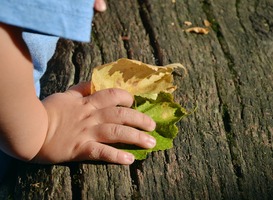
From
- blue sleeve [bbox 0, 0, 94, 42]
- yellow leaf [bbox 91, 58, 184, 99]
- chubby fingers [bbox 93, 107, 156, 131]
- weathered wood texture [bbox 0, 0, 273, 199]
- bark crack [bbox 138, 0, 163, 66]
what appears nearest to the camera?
blue sleeve [bbox 0, 0, 94, 42]

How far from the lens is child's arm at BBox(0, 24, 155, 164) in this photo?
1.44 m

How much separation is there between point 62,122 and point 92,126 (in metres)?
0.08

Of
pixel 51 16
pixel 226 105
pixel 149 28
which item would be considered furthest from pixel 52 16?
pixel 149 28

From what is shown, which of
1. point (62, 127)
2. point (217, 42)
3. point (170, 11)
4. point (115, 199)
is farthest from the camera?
point (170, 11)

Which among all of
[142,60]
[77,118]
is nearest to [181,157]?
[77,118]

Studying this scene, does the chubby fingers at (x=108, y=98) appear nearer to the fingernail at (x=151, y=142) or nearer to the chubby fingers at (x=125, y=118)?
the chubby fingers at (x=125, y=118)

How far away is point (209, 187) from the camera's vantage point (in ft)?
5.17

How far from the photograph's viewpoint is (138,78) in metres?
1.87

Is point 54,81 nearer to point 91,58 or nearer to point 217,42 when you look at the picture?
point 91,58

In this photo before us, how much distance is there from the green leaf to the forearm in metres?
0.24

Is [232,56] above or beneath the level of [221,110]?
above

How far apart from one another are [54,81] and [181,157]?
21.4 inches

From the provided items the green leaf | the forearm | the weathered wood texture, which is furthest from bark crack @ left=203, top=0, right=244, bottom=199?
the forearm

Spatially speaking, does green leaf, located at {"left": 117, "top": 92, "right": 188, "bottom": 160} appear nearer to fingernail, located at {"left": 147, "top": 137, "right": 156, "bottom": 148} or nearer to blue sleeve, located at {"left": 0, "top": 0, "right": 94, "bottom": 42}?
fingernail, located at {"left": 147, "top": 137, "right": 156, "bottom": 148}
